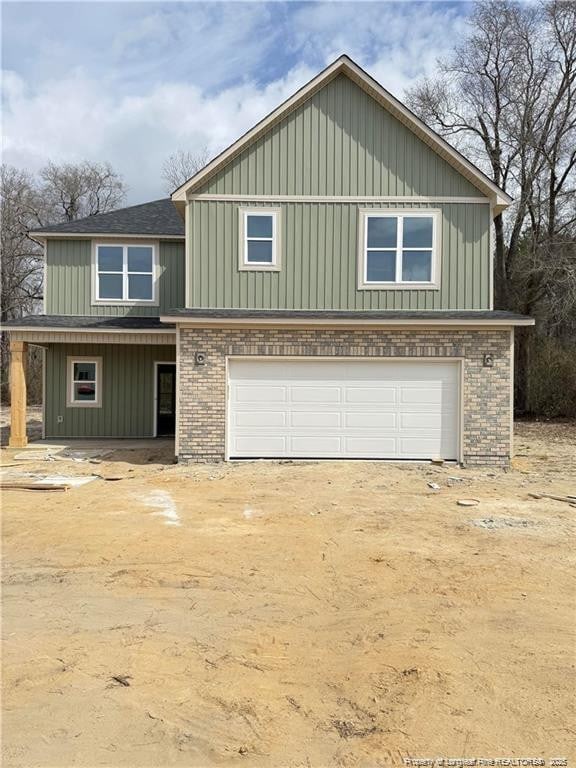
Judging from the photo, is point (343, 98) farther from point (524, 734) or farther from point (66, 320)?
point (524, 734)

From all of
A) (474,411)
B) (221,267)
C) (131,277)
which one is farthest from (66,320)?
(474,411)

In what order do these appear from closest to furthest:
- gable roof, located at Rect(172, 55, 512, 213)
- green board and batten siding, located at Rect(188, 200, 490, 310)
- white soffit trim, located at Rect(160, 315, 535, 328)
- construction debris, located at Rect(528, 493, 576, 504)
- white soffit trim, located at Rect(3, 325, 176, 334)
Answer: construction debris, located at Rect(528, 493, 576, 504), white soffit trim, located at Rect(160, 315, 535, 328), gable roof, located at Rect(172, 55, 512, 213), green board and batten siding, located at Rect(188, 200, 490, 310), white soffit trim, located at Rect(3, 325, 176, 334)

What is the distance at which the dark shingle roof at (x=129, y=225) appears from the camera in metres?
15.6

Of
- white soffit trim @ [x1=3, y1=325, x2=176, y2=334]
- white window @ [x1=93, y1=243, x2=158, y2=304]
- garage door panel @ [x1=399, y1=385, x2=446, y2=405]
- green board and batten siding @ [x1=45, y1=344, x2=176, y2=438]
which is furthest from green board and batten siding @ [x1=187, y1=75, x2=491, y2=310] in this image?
green board and batten siding @ [x1=45, y1=344, x2=176, y2=438]

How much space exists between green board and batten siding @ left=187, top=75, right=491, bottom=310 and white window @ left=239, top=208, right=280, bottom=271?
15 centimetres

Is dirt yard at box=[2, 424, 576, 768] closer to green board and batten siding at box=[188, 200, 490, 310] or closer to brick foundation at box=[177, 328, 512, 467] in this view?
brick foundation at box=[177, 328, 512, 467]

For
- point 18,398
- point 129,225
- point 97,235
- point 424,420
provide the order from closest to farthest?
point 424,420 < point 18,398 < point 97,235 < point 129,225

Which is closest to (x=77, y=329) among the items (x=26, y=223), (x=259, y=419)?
(x=259, y=419)

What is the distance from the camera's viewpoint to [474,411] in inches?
465

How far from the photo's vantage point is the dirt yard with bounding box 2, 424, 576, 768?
3043mm

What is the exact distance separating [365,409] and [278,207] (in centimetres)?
496

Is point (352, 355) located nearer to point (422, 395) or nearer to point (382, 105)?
point (422, 395)

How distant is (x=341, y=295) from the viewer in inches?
492

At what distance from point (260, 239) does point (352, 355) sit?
338 cm
